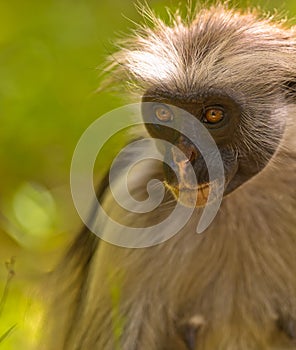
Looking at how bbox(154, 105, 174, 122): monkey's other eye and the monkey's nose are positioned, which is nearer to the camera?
the monkey's nose

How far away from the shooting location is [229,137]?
352cm

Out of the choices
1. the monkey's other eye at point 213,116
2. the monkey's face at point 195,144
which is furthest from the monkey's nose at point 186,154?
the monkey's other eye at point 213,116

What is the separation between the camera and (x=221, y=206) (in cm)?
365

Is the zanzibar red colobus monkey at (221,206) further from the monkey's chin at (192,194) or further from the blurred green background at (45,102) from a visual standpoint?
the blurred green background at (45,102)

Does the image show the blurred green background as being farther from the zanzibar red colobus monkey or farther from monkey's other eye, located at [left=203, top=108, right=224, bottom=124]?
monkey's other eye, located at [left=203, top=108, right=224, bottom=124]

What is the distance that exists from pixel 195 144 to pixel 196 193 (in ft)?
0.48

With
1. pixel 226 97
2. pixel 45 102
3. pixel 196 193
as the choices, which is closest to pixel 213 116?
pixel 226 97

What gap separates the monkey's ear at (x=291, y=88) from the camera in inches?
138

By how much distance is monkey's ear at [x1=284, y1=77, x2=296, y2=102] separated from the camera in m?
3.51

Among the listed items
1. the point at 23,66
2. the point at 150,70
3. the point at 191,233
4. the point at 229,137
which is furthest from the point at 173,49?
the point at 23,66

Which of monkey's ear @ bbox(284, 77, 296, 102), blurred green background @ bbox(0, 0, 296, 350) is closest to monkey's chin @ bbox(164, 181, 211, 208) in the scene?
monkey's ear @ bbox(284, 77, 296, 102)

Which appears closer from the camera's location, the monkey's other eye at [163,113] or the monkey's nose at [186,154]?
the monkey's nose at [186,154]

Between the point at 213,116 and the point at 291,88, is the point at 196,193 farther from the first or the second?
the point at 291,88

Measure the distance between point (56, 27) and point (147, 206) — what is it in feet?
9.13
